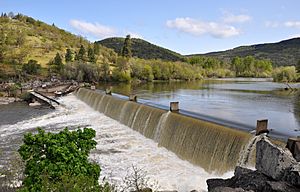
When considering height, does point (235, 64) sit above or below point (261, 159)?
above

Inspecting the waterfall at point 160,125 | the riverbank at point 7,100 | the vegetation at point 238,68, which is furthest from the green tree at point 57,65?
the waterfall at point 160,125

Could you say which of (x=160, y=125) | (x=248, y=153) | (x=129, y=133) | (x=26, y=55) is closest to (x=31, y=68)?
(x=26, y=55)

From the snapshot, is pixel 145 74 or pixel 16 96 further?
pixel 145 74

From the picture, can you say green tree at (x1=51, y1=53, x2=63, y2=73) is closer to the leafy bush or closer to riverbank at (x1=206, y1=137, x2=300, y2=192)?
the leafy bush

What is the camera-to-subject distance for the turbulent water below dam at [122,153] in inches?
528

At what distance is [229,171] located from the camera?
12.9 meters

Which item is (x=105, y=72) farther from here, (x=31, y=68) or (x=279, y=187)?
(x=279, y=187)

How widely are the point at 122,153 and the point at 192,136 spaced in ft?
13.0

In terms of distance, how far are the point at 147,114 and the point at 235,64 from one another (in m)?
113

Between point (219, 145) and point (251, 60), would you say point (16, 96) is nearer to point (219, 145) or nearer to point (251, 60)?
point (219, 145)

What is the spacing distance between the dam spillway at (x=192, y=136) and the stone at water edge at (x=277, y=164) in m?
6.07

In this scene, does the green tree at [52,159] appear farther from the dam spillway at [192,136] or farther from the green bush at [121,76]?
the green bush at [121,76]

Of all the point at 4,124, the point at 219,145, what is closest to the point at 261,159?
the point at 219,145

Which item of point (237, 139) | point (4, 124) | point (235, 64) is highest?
point (235, 64)
